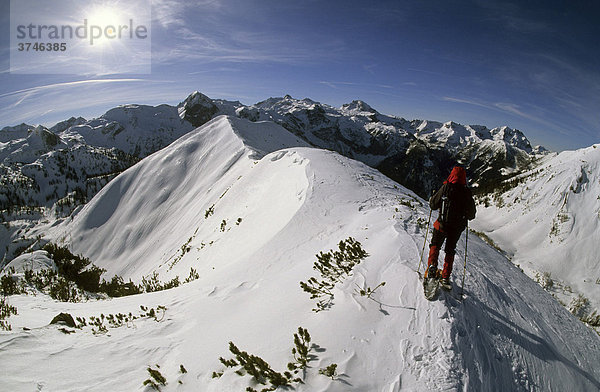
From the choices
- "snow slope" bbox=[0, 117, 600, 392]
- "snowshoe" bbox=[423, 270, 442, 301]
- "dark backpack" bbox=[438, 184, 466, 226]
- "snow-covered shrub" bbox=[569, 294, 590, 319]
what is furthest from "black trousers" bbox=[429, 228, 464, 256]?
"snow-covered shrub" bbox=[569, 294, 590, 319]

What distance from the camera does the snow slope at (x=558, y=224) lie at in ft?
79.7

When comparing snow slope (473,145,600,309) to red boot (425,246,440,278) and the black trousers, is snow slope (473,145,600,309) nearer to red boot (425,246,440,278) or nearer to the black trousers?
the black trousers

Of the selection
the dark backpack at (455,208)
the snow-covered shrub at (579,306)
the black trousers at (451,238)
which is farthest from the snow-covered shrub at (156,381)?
the snow-covered shrub at (579,306)

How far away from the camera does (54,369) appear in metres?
4.63

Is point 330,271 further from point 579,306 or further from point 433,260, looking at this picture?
point 579,306

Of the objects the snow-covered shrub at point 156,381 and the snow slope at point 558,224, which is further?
the snow slope at point 558,224

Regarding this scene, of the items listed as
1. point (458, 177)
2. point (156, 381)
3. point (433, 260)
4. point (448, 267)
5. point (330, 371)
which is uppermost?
point (458, 177)

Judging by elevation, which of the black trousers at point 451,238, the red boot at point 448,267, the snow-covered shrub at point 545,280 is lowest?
the snow-covered shrub at point 545,280

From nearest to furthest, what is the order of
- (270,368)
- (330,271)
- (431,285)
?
(270,368) < (431,285) < (330,271)

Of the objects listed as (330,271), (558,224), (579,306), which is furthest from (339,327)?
(558,224)

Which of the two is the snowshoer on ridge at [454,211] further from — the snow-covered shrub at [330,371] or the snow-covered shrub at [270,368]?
the snow-covered shrub at [270,368]

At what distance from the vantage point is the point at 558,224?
29125 mm

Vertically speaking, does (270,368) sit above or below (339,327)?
below

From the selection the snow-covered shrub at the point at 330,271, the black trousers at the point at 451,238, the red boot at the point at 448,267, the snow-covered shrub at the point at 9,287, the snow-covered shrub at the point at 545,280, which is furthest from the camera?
the snow-covered shrub at the point at 545,280
